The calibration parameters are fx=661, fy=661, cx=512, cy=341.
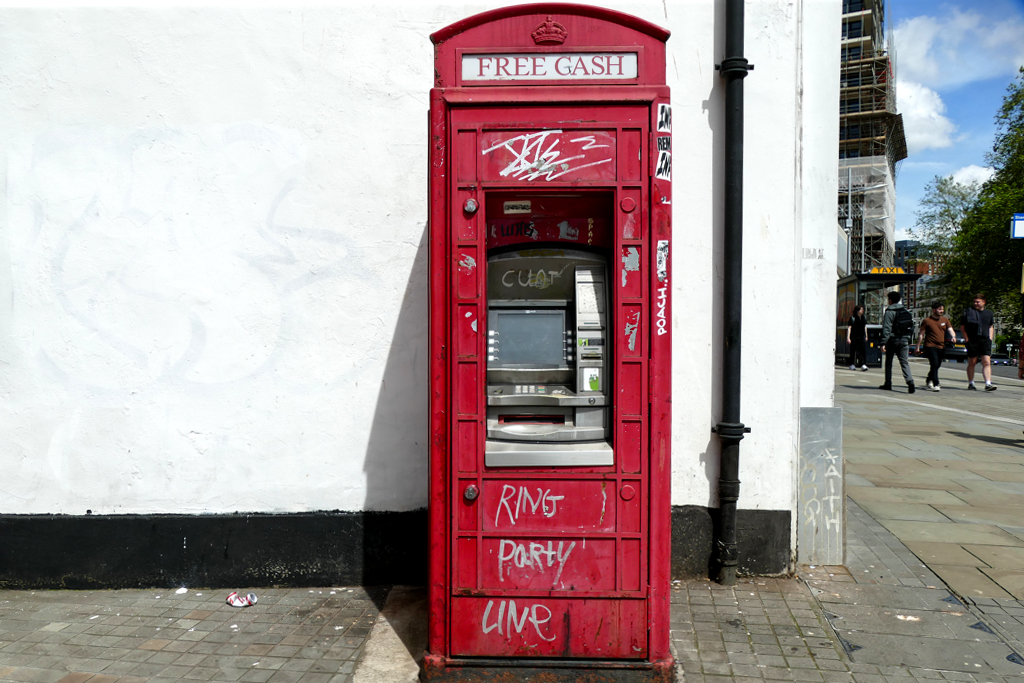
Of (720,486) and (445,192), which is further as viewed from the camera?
(720,486)

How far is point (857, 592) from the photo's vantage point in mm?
3783

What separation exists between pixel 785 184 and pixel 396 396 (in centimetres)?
262

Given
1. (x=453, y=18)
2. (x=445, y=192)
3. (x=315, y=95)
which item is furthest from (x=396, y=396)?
(x=453, y=18)

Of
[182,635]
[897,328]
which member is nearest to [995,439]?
[897,328]

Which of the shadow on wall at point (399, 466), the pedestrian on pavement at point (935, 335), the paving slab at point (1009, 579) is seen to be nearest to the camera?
the paving slab at point (1009, 579)

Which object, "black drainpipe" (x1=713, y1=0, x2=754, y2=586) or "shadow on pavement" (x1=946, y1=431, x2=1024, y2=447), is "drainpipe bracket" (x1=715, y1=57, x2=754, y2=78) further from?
"shadow on pavement" (x1=946, y1=431, x2=1024, y2=447)

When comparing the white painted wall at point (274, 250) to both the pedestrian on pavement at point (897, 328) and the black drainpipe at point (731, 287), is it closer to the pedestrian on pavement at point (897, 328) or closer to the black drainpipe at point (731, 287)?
the black drainpipe at point (731, 287)

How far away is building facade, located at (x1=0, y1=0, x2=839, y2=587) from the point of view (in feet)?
12.8

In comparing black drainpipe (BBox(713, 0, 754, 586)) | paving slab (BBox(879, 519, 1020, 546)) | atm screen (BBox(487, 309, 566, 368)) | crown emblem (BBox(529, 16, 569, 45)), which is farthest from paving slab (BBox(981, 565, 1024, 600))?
crown emblem (BBox(529, 16, 569, 45))

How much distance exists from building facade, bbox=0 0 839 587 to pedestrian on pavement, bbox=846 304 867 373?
1553cm

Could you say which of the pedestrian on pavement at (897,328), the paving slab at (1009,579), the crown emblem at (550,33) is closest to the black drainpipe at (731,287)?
the crown emblem at (550,33)

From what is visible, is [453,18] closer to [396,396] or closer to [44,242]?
[396,396]

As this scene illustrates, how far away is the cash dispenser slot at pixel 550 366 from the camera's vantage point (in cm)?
283

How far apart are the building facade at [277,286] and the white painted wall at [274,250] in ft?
0.04
